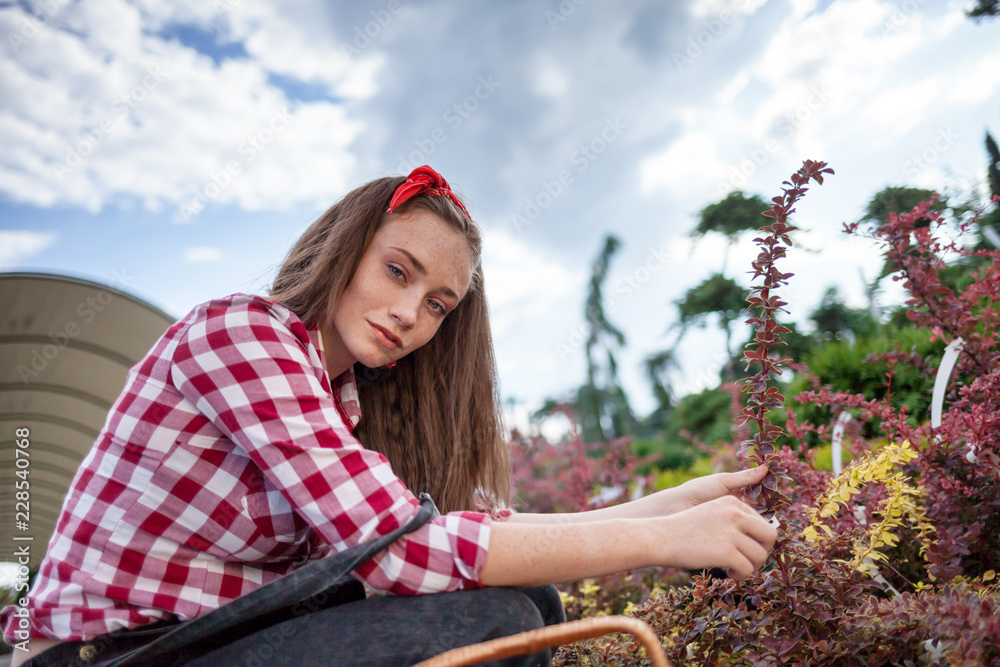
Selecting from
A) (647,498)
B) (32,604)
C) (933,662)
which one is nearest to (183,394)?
(32,604)

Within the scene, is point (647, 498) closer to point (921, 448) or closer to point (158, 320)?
point (921, 448)

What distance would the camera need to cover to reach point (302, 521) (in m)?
1.39

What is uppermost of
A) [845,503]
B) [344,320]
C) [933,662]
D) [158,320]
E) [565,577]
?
[158,320]

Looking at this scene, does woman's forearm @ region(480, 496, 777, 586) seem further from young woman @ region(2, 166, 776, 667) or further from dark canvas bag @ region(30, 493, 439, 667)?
dark canvas bag @ region(30, 493, 439, 667)

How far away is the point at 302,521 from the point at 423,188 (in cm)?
100

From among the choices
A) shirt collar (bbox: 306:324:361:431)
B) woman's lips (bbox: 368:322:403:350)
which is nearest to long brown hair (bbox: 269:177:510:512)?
shirt collar (bbox: 306:324:361:431)

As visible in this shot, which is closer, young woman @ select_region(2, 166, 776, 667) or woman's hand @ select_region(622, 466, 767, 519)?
young woman @ select_region(2, 166, 776, 667)

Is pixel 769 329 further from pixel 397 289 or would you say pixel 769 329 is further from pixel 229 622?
pixel 229 622

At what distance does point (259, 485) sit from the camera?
1.31 meters

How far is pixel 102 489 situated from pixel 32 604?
31cm

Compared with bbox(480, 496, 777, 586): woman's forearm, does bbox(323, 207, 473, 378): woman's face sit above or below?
above

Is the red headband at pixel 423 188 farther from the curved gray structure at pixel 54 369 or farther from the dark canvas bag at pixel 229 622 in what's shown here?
the curved gray structure at pixel 54 369

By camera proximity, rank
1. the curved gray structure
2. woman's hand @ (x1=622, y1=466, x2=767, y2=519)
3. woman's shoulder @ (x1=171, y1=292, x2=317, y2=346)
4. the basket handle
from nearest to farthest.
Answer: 1. the basket handle
2. woman's shoulder @ (x1=171, y1=292, x2=317, y2=346)
3. woman's hand @ (x1=622, y1=466, x2=767, y2=519)
4. the curved gray structure

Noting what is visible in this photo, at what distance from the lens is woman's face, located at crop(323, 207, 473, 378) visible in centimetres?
155
